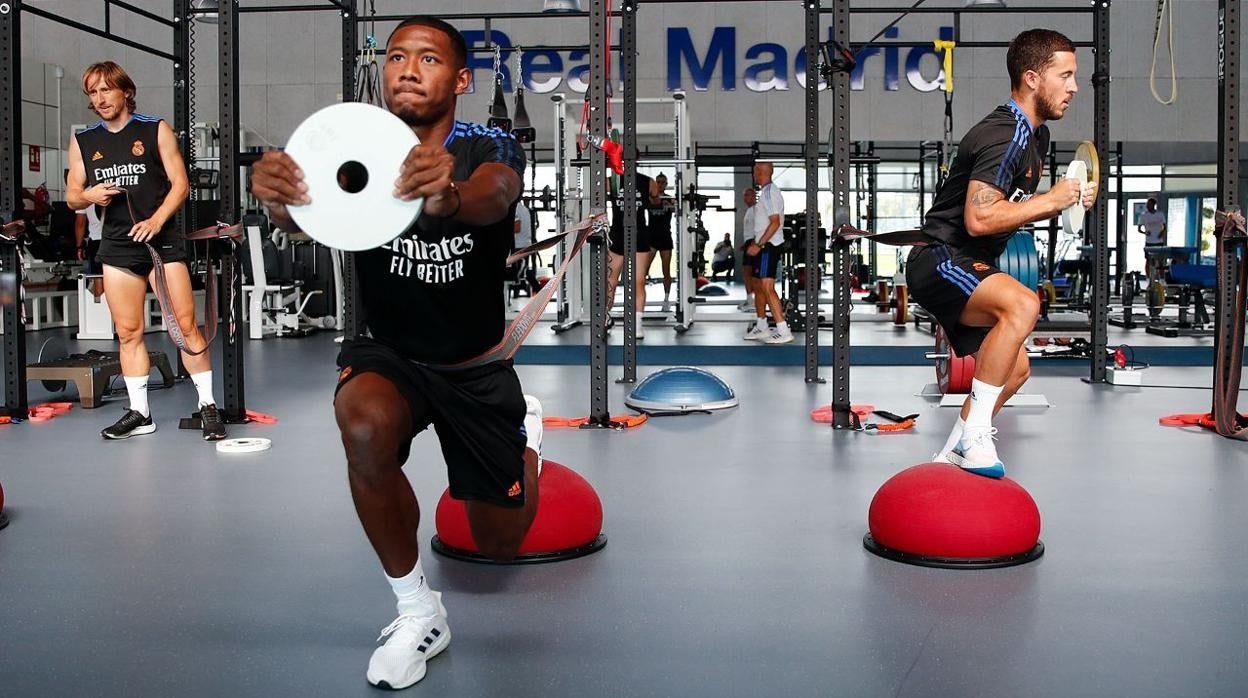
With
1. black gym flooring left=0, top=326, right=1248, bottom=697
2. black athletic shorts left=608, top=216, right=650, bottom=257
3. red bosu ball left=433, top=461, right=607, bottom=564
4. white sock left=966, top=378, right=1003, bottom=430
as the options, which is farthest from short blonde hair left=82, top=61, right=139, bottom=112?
black athletic shorts left=608, top=216, right=650, bottom=257

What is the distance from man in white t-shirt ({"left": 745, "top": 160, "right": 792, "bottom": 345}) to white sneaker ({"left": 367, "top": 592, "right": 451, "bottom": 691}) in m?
6.26

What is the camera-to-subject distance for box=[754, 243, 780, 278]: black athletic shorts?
8.25 metres

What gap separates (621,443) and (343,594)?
1972mm

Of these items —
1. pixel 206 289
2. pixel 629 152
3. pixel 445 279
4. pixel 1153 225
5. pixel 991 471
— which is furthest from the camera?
pixel 1153 225

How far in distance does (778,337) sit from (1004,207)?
530 cm

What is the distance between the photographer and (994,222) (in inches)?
117

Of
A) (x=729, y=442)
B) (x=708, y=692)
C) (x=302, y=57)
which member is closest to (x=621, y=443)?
(x=729, y=442)

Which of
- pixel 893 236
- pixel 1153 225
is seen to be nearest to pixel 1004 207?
pixel 893 236

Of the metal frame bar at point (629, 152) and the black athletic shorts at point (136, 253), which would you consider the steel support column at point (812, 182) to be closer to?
the metal frame bar at point (629, 152)

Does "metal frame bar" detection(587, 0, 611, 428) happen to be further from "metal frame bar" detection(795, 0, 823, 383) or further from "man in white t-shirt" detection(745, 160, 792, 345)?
"man in white t-shirt" detection(745, 160, 792, 345)

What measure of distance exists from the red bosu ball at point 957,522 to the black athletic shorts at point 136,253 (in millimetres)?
2851

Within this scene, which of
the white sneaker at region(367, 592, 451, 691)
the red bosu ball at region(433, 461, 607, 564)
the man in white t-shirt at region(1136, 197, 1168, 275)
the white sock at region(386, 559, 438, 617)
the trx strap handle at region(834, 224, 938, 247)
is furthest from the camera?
the man in white t-shirt at region(1136, 197, 1168, 275)

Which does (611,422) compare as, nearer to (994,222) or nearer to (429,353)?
(994,222)

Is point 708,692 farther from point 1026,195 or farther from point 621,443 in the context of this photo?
point 621,443
